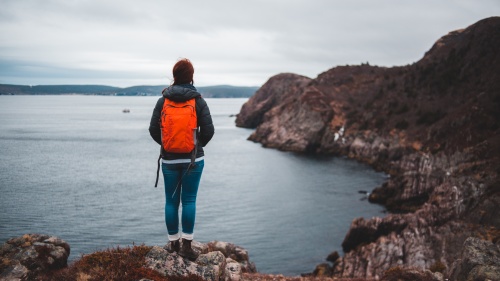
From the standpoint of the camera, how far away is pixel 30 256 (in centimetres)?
1151

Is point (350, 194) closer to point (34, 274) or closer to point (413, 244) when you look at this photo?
point (413, 244)

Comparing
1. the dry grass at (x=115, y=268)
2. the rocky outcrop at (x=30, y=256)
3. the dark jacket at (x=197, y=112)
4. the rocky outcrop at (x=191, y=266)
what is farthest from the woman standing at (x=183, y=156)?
the rocky outcrop at (x=30, y=256)

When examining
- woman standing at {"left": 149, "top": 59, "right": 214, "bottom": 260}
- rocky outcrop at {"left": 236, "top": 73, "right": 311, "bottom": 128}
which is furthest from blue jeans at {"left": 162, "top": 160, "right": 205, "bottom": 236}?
rocky outcrop at {"left": 236, "top": 73, "right": 311, "bottom": 128}

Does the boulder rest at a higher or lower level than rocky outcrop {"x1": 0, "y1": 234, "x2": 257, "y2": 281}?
lower

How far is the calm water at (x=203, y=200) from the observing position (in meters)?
37.9

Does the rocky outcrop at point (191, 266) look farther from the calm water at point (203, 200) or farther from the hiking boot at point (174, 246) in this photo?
the calm water at point (203, 200)

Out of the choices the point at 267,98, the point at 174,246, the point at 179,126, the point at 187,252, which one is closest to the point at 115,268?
the point at 174,246

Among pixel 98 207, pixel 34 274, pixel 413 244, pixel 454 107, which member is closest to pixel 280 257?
pixel 413 244

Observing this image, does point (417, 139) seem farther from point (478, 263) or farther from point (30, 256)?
point (30, 256)

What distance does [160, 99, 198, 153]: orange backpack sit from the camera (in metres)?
7.14

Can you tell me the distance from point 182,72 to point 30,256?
26.7 ft

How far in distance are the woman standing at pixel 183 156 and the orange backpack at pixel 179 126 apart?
5.0 inches

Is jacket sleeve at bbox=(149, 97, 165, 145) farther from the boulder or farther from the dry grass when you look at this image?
the boulder

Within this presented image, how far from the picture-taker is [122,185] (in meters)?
59.1
